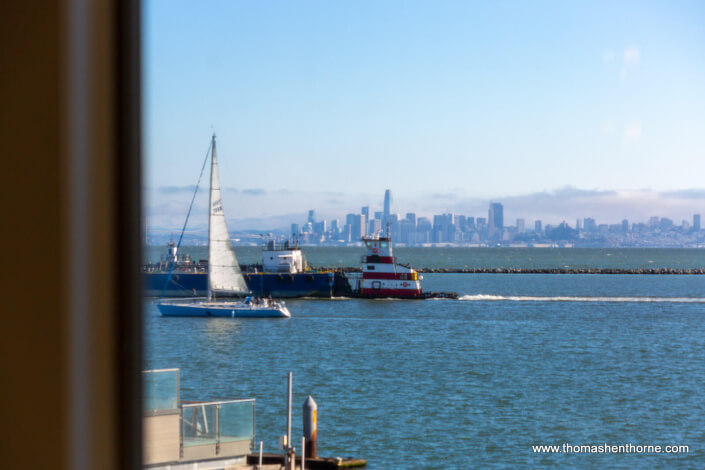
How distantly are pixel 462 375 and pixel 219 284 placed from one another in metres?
10.5

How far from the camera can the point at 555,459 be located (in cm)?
845

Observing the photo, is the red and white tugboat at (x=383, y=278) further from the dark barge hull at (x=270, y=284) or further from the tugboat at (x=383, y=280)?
the dark barge hull at (x=270, y=284)

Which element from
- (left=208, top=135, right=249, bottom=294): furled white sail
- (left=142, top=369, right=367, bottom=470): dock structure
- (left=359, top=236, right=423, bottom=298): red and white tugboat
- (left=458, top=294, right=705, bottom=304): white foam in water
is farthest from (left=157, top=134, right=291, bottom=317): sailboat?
(left=142, top=369, right=367, bottom=470): dock structure

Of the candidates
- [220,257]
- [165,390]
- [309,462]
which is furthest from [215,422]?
[220,257]

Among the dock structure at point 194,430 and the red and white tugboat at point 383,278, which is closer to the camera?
the dock structure at point 194,430

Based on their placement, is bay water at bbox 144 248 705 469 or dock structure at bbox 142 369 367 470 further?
bay water at bbox 144 248 705 469

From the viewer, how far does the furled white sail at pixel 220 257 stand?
71.1 feet

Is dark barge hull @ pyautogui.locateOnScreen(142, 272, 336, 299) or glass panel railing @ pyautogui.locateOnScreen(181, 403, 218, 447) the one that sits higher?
glass panel railing @ pyautogui.locateOnScreen(181, 403, 218, 447)

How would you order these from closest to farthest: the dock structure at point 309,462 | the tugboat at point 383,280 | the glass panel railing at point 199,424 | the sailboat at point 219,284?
the glass panel railing at point 199,424, the dock structure at point 309,462, the sailboat at point 219,284, the tugboat at point 383,280

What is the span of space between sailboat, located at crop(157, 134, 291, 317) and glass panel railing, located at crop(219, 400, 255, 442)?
17.2 metres

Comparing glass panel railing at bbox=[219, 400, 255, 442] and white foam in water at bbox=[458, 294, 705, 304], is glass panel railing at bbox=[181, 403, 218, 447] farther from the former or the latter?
white foam in water at bbox=[458, 294, 705, 304]

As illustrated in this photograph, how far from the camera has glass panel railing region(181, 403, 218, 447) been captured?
3.54 m

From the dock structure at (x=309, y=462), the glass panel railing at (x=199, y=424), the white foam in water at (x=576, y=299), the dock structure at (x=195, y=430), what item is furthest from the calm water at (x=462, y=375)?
the white foam in water at (x=576, y=299)

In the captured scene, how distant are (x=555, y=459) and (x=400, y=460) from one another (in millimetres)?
1772
